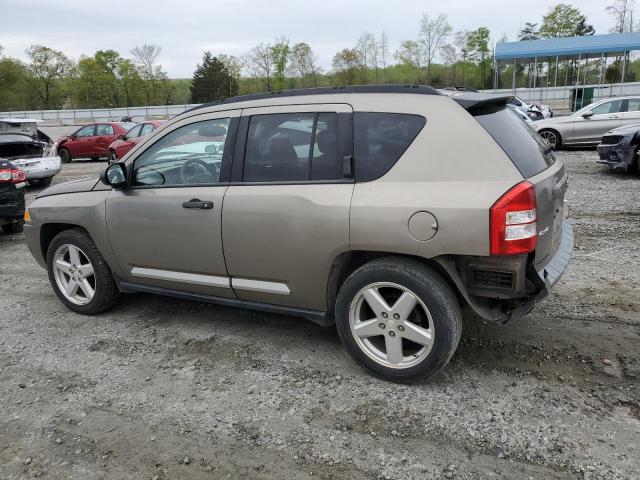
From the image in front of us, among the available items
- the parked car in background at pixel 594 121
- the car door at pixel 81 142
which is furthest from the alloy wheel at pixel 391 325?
the car door at pixel 81 142

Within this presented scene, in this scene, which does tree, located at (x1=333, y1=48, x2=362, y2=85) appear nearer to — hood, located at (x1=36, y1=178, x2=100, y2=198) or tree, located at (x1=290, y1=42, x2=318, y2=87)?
tree, located at (x1=290, y1=42, x2=318, y2=87)

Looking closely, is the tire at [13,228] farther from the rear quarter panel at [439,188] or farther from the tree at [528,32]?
the tree at [528,32]

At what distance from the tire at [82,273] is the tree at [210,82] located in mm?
65493

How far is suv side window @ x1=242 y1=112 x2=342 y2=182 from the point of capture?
3.41m

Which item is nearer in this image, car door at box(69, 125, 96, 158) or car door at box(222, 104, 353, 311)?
car door at box(222, 104, 353, 311)

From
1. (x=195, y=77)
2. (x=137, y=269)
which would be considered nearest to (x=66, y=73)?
(x=195, y=77)

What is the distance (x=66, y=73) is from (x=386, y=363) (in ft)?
274

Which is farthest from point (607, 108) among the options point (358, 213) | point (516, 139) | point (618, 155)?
point (358, 213)

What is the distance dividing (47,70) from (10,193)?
76.6m

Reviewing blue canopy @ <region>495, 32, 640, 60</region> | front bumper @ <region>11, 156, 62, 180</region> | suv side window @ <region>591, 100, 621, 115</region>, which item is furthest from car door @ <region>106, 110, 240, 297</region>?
blue canopy @ <region>495, 32, 640, 60</region>

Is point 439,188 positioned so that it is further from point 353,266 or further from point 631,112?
point 631,112

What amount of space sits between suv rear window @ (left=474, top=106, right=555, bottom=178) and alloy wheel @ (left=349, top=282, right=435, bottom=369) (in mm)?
1015

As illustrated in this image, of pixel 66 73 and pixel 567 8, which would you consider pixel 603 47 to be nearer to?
pixel 567 8

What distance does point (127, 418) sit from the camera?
124 inches
